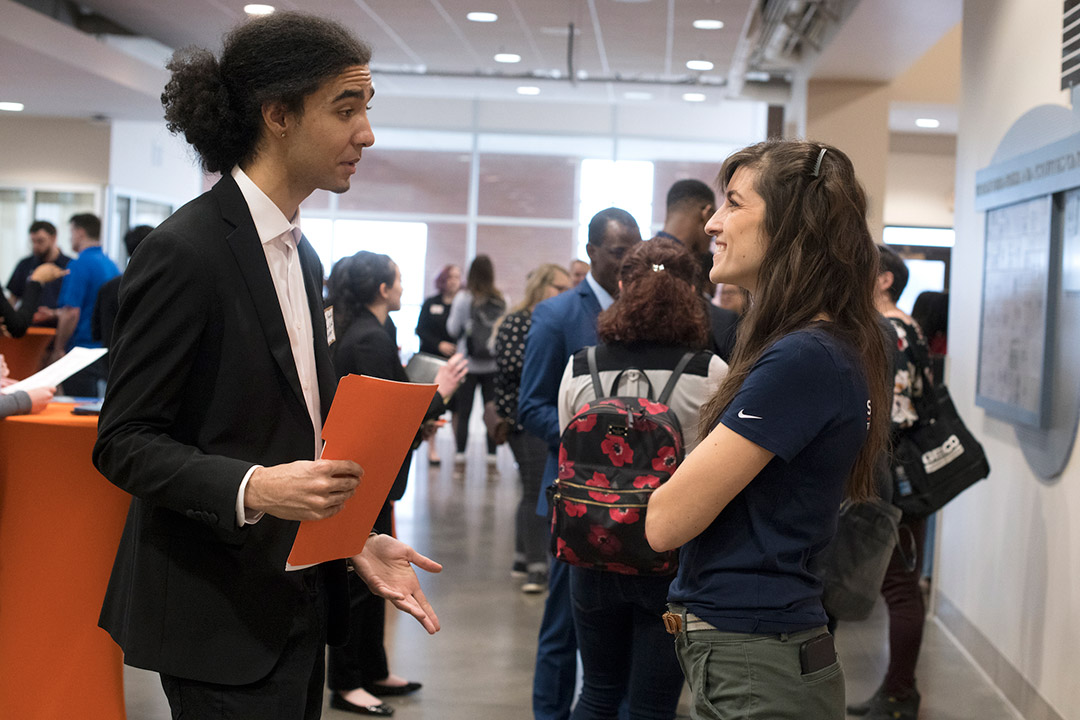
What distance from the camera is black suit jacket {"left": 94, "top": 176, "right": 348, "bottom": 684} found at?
4.24 feet

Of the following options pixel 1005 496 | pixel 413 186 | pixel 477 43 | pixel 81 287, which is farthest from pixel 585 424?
pixel 413 186

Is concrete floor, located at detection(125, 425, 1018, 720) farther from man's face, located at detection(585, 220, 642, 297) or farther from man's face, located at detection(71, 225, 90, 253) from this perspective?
man's face, located at detection(71, 225, 90, 253)

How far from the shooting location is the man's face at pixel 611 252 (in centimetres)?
316

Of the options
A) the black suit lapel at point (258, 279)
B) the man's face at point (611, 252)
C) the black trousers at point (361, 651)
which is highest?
the man's face at point (611, 252)

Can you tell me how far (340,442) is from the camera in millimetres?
1257

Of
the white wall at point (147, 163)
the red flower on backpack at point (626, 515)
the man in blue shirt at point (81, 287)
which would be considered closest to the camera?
the red flower on backpack at point (626, 515)

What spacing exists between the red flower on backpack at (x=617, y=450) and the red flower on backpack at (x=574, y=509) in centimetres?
13

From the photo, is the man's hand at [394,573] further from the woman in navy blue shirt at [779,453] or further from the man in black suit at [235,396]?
the woman in navy blue shirt at [779,453]

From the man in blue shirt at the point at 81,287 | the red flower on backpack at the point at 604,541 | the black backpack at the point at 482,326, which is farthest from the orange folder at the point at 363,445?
the man in blue shirt at the point at 81,287

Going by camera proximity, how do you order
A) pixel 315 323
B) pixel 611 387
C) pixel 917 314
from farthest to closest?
1. pixel 917 314
2. pixel 611 387
3. pixel 315 323

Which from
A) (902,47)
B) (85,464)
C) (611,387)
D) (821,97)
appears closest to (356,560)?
(611,387)

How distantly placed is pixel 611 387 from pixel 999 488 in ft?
7.67

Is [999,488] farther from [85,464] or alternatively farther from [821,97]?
[821,97]

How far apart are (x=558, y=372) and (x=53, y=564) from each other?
1.55 m
